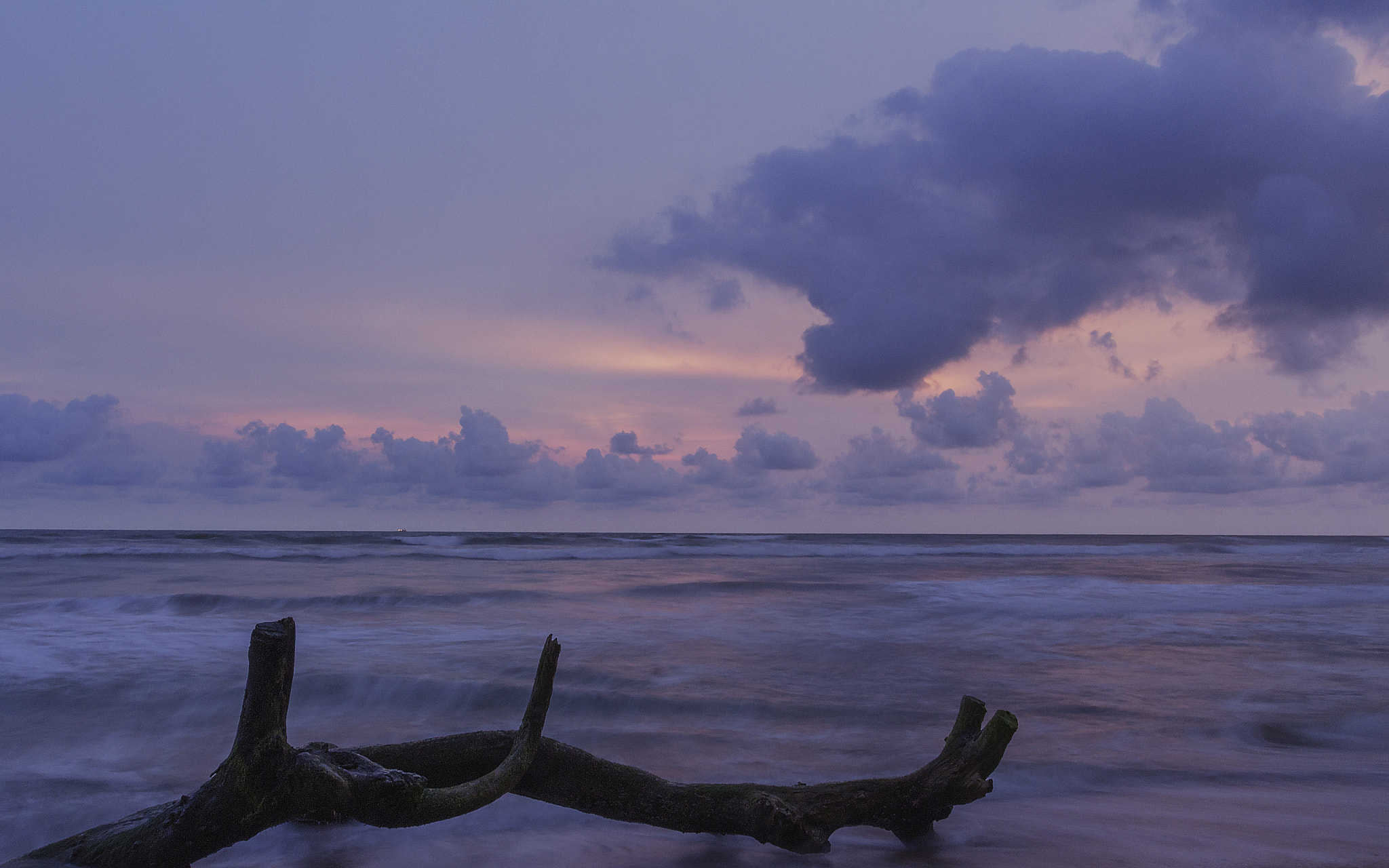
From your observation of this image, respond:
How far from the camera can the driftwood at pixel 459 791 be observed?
2070 mm

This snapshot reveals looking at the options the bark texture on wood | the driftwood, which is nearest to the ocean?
the driftwood

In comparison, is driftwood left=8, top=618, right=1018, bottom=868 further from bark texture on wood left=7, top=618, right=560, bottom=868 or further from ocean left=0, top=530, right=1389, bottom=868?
ocean left=0, top=530, right=1389, bottom=868

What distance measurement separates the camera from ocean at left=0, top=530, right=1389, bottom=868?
141 inches

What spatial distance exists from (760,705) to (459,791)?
4.47 m

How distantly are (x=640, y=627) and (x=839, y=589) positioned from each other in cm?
813

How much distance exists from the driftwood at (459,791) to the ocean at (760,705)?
0.37 metres

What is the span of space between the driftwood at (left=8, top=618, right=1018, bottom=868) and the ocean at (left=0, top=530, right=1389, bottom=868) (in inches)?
14.6

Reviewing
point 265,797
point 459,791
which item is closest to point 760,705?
point 459,791

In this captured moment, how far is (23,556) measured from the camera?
25.0m

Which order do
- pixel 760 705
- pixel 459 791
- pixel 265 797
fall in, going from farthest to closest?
pixel 760 705
pixel 459 791
pixel 265 797

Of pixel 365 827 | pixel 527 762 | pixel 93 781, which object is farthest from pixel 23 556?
pixel 527 762

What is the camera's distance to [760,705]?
6504 mm

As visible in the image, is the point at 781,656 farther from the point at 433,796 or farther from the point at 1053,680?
the point at 433,796

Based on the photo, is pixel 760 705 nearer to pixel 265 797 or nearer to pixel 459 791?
pixel 459 791
